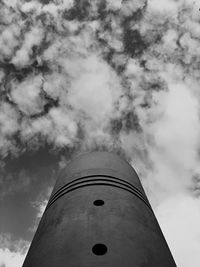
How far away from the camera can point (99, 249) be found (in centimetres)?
412

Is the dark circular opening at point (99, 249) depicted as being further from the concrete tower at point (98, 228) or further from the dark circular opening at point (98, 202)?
the dark circular opening at point (98, 202)

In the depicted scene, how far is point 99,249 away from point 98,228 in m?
0.37

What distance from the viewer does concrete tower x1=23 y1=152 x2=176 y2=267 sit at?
158 inches

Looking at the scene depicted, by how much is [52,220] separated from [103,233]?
1.16 meters

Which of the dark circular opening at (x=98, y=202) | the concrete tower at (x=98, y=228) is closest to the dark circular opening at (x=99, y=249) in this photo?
the concrete tower at (x=98, y=228)

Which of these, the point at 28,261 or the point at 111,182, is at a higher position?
the point at 111,182

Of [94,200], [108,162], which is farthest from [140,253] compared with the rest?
[108,162]

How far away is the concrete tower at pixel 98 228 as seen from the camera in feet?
13.1

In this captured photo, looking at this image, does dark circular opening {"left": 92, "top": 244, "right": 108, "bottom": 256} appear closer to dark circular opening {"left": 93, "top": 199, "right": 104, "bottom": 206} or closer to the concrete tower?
the concrete tower

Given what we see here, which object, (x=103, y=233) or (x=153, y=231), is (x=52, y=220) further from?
(x=153, y=231)

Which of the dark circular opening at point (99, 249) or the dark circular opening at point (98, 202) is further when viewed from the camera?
the dark circular opening at point (98, 202)

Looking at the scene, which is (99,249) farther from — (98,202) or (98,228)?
(98,202)

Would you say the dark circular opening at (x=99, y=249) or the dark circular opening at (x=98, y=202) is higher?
the dark circular opening at (x=98, y=202)

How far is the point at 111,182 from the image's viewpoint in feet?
19.6
